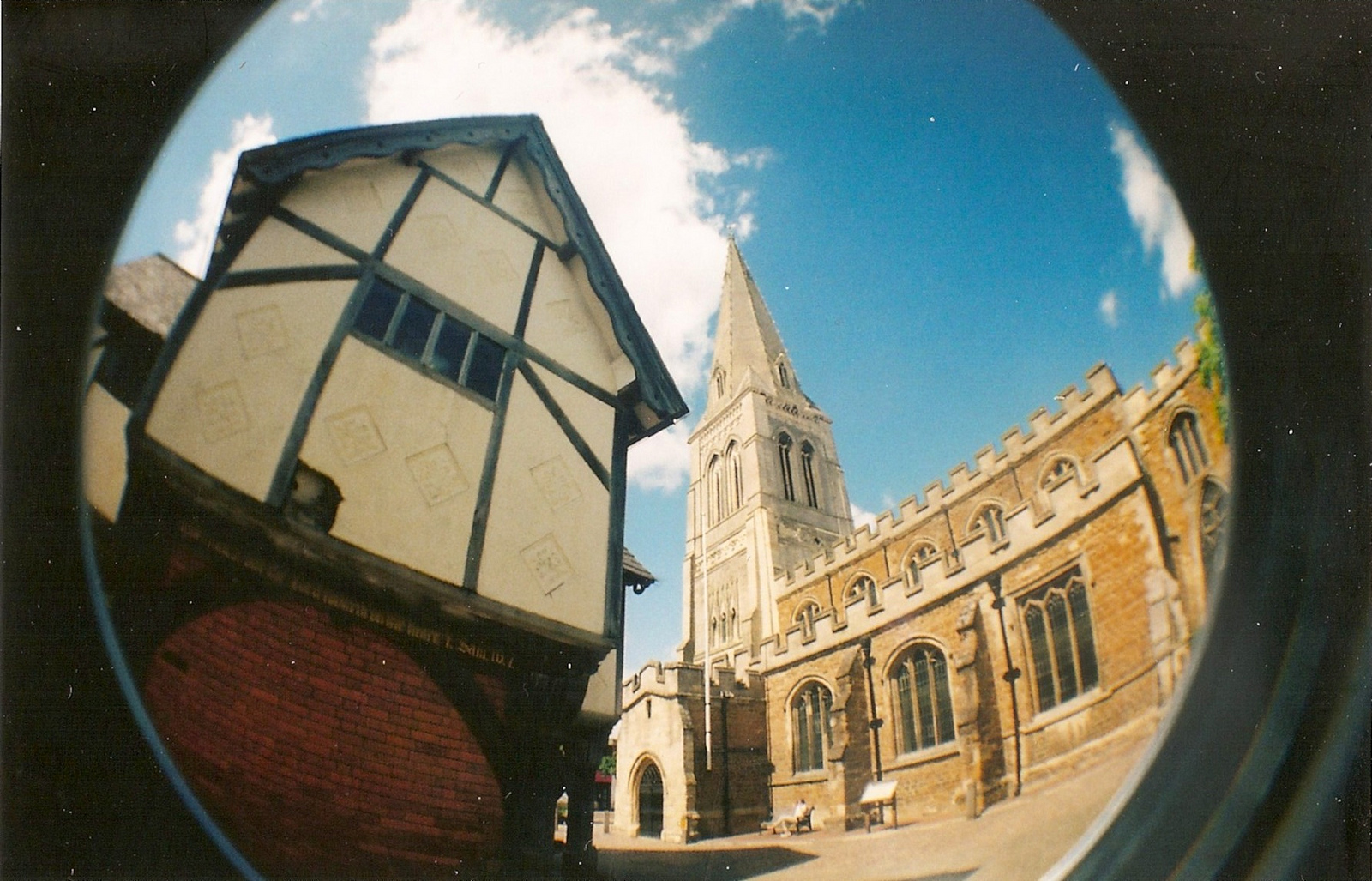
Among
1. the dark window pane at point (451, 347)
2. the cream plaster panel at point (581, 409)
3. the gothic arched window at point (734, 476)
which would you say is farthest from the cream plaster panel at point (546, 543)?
the gothic arched window at point (734, 476)

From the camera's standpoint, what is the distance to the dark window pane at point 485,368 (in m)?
2.31

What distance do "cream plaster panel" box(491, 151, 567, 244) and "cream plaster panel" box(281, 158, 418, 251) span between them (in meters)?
0.46

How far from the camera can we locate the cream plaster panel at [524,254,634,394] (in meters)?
2.48

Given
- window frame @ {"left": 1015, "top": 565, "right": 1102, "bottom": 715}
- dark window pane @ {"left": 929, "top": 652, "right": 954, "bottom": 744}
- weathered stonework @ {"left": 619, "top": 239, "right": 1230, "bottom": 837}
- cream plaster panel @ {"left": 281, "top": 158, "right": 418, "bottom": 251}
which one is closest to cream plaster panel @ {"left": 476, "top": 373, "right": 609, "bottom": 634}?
weathered stonework @ {"left": 619, "top": 239, "right": 1230, "bottom": 837}

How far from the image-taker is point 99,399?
68.0 inches

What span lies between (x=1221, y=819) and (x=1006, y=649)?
0.93m

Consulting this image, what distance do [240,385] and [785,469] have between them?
74.9 inches

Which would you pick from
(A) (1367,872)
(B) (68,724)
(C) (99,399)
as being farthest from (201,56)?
(A) (1367,872)

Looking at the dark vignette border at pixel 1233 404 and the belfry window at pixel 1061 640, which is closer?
the belfry window at pixel 1061 640

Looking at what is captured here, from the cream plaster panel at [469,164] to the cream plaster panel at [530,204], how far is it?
0.07 meters

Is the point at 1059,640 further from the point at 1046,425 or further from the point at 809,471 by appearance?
the point at 809,471

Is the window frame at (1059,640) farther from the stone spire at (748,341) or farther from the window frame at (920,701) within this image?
the stone spire at (748,341)

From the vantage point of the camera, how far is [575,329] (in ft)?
8.29

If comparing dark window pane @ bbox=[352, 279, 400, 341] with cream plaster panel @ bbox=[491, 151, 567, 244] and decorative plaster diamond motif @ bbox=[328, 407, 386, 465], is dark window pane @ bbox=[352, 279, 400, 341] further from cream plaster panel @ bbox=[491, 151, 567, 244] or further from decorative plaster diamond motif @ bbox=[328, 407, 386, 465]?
cream plaster panel @ bbox=[491, 151, 567, 244]
